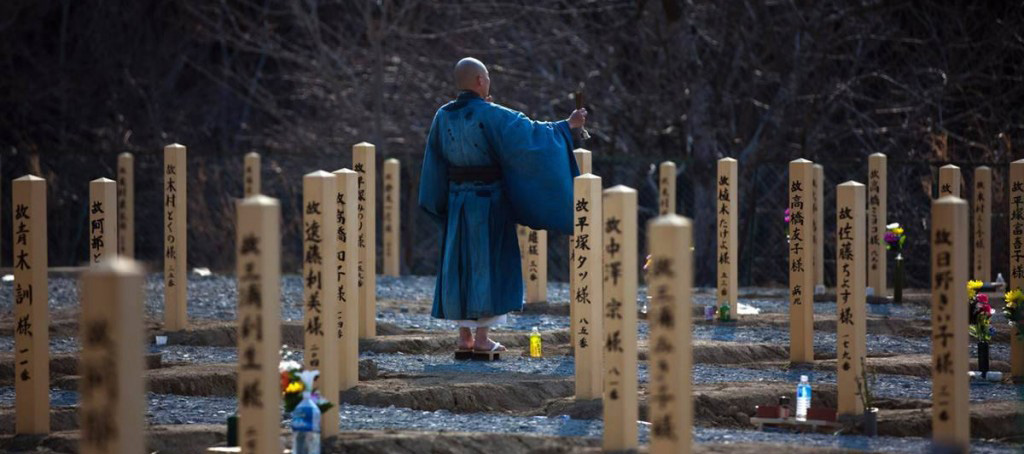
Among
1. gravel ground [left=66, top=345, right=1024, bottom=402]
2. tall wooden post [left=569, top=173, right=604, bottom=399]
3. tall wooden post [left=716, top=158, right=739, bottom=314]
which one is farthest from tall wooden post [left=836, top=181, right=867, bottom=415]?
tall wooden post [left=716, top=158, right=739, bottom=314]

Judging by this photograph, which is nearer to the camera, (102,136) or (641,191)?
(641,191)

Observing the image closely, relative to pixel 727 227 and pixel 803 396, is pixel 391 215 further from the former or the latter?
pixel 803 396

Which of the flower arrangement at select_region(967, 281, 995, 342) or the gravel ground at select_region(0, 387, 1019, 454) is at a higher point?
the flower arrangement at select_region(967, 281, 995, 342)

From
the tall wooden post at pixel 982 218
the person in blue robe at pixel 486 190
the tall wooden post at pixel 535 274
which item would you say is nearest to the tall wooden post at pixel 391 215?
the tall wooden post at pixel 535 274

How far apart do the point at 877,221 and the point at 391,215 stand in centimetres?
593

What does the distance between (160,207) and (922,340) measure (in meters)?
13.1

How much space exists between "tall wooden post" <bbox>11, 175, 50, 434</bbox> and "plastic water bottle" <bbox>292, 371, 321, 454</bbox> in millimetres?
1627

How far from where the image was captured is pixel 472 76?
393 inches

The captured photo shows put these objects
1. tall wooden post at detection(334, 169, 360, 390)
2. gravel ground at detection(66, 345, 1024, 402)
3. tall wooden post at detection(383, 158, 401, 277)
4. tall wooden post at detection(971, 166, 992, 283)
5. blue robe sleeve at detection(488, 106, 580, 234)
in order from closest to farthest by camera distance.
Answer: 1. tall wooden post at detection(334, 169, 360, 390)
2. gravel ground at detection(66, 345, 1024, 402)
3. blue robe sleeve at detection(488, 106, 580, 234)
4. tall wooden post at detection(971, 166, 992, 283)
5. tall wooden post at detection(383, 158, 401, 277)

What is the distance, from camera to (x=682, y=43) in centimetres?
1936

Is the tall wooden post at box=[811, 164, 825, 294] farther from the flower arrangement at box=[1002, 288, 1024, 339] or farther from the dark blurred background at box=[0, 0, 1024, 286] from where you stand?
the flower arrangement at box=[1002, 288, 1024, 339]

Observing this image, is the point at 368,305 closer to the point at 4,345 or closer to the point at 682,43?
the point at 4,345

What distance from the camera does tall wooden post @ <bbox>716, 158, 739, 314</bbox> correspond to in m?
12.4

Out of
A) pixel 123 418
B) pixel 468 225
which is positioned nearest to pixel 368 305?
pixel 468 225
